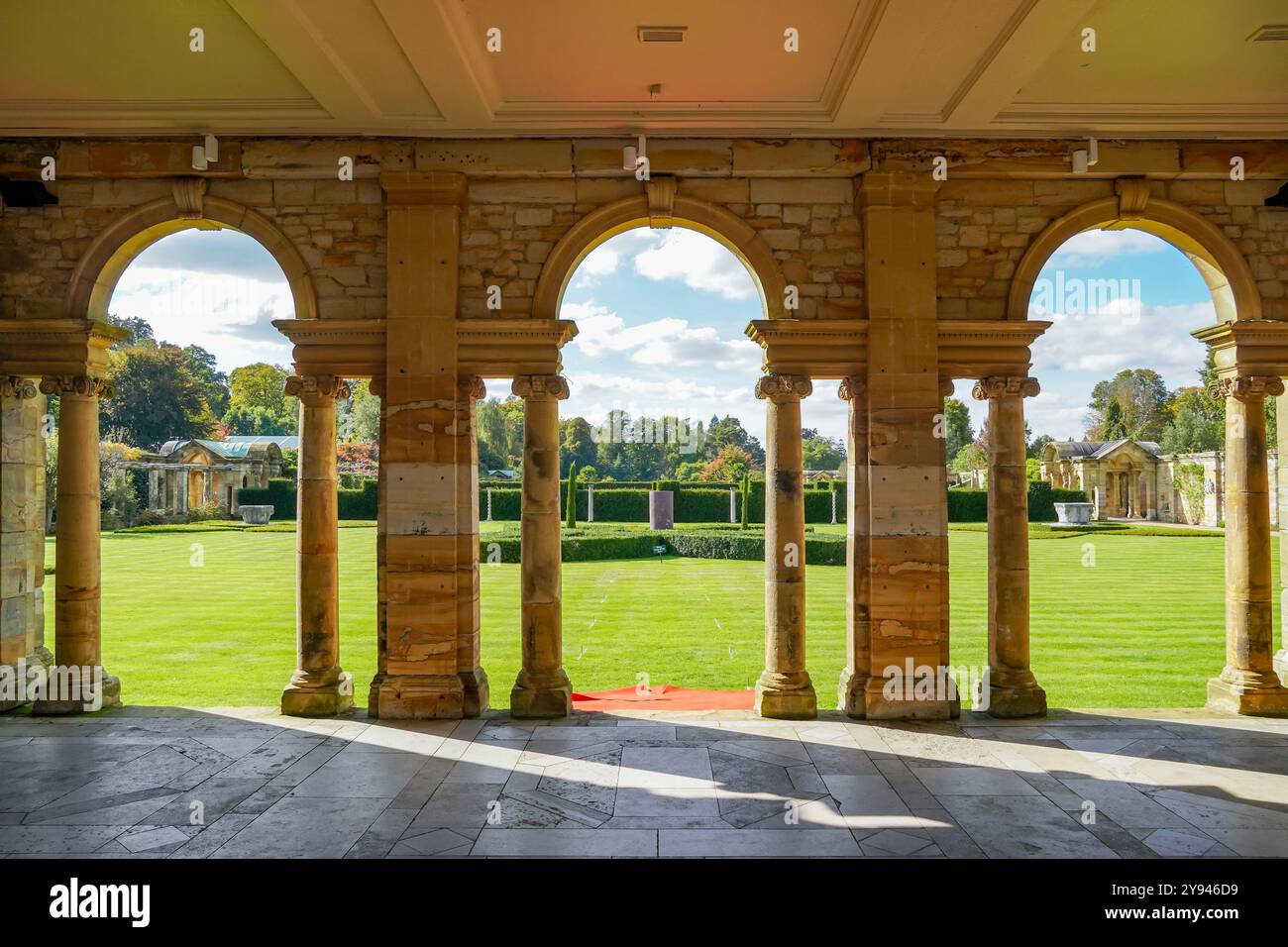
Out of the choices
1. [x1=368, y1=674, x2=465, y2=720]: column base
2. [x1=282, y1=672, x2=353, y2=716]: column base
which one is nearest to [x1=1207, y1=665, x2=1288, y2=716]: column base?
[x1=368, y1=674, x2=465, y2=720]: column base

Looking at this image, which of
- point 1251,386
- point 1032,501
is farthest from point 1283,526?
point 1032,501

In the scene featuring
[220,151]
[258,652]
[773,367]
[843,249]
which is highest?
[220,151]

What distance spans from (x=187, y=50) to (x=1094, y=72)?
7.94 m

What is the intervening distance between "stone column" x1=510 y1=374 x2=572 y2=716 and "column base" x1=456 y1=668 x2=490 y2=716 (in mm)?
337

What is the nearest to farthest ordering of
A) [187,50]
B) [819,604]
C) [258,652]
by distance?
1. [187,50]
2. [258,652]
3. [819,604]

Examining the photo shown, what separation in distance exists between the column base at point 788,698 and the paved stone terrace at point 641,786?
257 mm

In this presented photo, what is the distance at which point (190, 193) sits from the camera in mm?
8312

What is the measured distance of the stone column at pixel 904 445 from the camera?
8148 mm

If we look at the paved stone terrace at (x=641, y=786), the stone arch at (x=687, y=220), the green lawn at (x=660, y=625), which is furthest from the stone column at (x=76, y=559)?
the stone arch at (x=687, y=220)

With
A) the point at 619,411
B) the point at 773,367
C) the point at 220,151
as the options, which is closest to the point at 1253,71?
the point at 773,367

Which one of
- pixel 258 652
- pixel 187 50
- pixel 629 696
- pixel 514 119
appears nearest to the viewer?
pixel 187 50

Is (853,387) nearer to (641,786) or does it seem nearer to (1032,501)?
(641,786)
